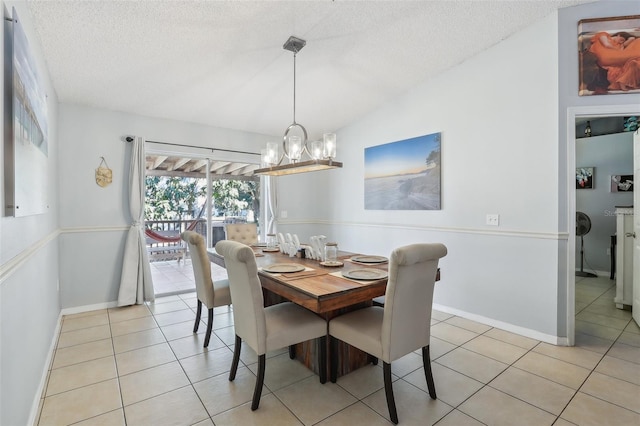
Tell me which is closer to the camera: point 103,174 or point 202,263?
point 202,263

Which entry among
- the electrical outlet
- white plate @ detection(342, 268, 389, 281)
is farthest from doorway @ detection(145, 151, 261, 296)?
the electrical outlet

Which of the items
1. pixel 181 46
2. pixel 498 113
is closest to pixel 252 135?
pixel 181 46

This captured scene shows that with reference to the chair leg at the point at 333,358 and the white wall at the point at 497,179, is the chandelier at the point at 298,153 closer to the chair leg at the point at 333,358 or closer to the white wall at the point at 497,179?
the chair leg at the point at 333,358

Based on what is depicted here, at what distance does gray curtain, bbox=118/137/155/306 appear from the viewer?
145 inches

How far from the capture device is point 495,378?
2.20 metres

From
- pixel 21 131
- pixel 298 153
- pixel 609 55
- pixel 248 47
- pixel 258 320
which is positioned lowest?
pixel 258 320

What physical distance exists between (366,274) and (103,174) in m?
3.36

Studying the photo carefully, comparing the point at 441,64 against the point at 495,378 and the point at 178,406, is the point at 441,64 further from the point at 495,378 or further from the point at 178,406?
the point at 178,406

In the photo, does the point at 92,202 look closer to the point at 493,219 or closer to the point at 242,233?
the point at 242,233

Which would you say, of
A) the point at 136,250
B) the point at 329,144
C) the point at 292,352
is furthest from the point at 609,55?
the point at 136,250

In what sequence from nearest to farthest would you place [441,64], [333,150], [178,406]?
[178,406], [333,150], [441,64]

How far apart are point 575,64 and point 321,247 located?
2.70 m

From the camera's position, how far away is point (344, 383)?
7.02 feet

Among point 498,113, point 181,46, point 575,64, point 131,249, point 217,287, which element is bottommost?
point 217,287
